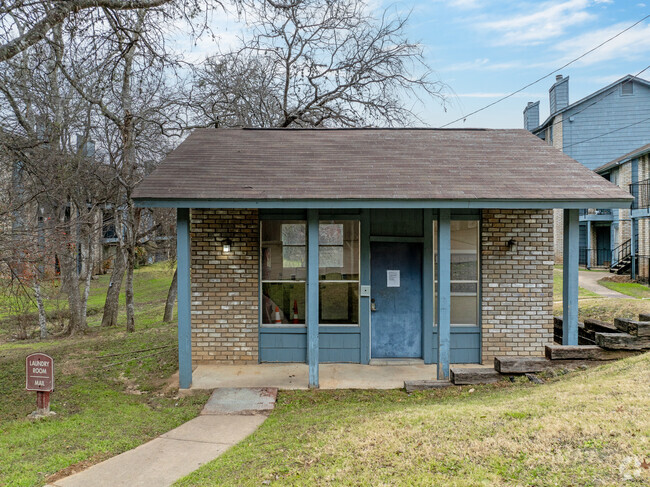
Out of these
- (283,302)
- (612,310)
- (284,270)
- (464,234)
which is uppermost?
(464,234)

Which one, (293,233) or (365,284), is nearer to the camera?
(365,284)

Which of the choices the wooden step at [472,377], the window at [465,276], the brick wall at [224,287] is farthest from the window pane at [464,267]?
the brick wall at [224,287]

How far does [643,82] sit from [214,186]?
91.5ft

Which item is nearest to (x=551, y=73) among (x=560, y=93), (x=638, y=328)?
(x=638, y=328)

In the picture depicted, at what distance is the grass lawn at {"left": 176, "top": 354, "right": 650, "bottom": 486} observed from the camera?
3158 mm

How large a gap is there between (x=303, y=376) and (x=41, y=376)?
3.51m

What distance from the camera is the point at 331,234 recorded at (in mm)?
7871

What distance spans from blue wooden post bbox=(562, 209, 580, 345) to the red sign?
726 centimetres

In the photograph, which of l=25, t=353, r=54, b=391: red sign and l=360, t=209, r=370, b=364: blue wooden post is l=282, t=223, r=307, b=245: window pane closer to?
l=360, t=209, r=370, b=364: blue wooden post

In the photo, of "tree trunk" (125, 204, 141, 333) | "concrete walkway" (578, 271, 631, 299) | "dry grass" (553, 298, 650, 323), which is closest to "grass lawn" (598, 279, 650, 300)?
"concrete walkway" (578, 271, 631, 299)

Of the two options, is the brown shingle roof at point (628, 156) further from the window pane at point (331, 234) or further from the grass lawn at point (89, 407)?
the grass lawn at point (89, 407)

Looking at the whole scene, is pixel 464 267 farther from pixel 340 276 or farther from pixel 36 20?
pixel 36 20

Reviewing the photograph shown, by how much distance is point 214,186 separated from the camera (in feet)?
21.4

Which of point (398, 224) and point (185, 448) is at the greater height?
point (398, 224)
